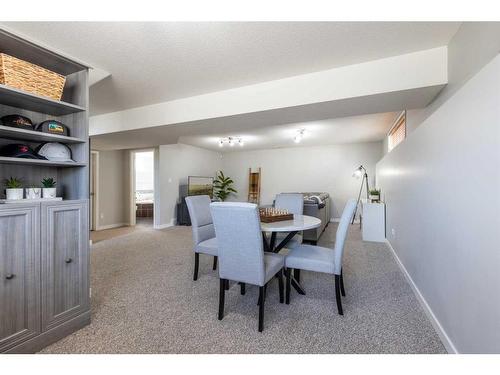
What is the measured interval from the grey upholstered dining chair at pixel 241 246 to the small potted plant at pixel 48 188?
1.23 meters

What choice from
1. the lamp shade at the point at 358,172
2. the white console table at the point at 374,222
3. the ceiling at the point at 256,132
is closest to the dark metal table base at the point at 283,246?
the ceiling at the point at 256,132

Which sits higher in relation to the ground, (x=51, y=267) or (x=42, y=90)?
(x=42, y=90)

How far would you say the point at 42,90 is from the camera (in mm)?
1666

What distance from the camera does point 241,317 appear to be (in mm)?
1893

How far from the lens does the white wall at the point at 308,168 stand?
661 cm

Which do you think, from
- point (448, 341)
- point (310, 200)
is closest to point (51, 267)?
point (448, 341)

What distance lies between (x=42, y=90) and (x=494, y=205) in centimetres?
276

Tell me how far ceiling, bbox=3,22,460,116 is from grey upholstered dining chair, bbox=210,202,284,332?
134 cm

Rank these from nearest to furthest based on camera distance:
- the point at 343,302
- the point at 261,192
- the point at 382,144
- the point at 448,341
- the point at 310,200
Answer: the point at 448,341 < the point at 343,302 < the point at 310,200 < the point at 382,144 < the point at 261,192

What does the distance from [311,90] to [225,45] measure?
986 mm

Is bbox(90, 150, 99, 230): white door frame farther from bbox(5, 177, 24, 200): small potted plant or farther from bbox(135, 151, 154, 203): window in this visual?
bbox(5, 177, 24, 200): small potted plant

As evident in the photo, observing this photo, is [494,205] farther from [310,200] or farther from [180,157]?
[180,157]

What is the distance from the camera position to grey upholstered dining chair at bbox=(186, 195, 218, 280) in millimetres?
2561

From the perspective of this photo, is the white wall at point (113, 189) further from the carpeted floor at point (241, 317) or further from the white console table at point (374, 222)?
the white console table at point (374, 222)
